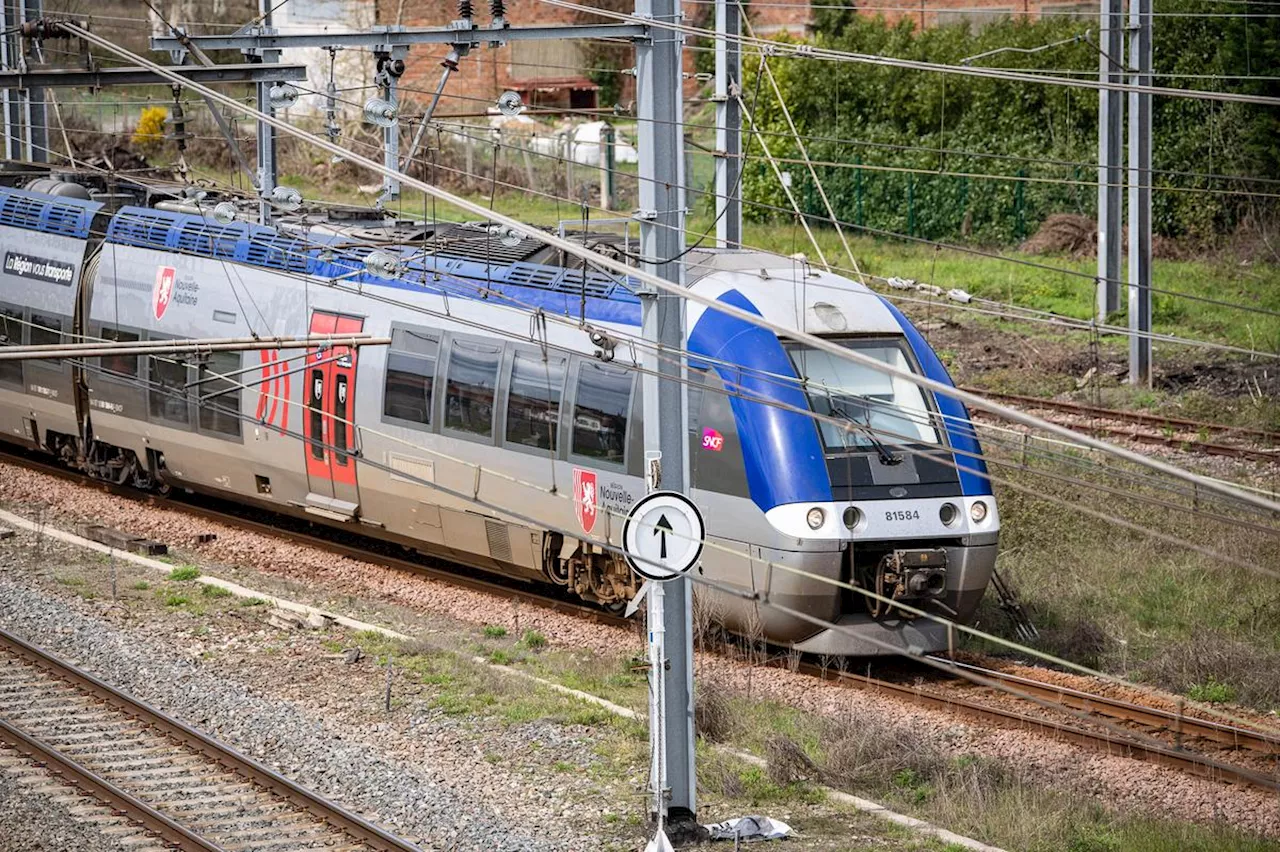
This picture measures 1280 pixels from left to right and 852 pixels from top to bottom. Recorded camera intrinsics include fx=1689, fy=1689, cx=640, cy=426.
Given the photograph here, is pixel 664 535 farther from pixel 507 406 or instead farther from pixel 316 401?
pixel 316 401

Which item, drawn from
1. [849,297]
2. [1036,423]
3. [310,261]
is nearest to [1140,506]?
[849,297]

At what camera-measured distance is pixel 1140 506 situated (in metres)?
18.6

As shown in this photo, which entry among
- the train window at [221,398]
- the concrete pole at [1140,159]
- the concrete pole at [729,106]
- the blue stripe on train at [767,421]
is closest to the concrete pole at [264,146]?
the train window at [221,398]

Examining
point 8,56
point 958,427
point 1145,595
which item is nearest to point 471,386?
point 958,427

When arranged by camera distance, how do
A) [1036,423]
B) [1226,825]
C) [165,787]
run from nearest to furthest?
[1036,423]
[1226,825]
[165,787]

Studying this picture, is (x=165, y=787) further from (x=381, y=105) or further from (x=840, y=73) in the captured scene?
(x=840, y=73)

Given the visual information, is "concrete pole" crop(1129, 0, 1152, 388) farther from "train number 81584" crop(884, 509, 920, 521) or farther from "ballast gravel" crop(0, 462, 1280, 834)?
"ballast gravel" crop(0, 462, 1280, 834)

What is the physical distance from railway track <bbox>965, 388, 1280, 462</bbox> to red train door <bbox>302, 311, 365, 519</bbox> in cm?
1085

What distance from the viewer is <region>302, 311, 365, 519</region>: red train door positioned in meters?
16.9

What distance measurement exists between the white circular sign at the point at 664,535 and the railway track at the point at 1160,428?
1318 cm

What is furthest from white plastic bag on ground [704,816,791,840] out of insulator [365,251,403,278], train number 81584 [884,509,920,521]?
insulator [365,251,403,278]

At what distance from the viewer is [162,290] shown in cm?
1936

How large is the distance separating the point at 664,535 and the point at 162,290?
11.3m

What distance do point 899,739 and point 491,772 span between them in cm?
282
